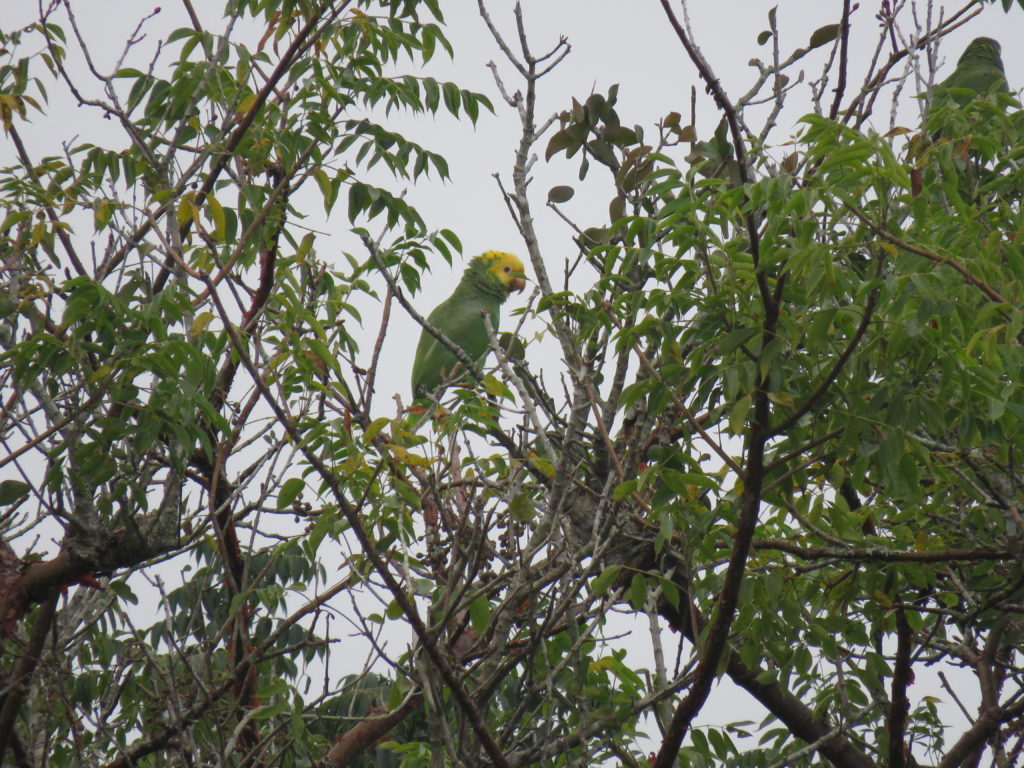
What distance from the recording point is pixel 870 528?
272 centimetres

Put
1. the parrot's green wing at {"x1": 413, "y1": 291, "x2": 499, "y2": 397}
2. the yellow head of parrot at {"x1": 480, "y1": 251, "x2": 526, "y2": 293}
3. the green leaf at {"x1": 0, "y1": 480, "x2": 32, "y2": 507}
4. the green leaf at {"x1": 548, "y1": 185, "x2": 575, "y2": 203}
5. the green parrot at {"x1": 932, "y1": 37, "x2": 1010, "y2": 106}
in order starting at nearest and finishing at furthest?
the green leaf at {"x1": 0, "y1": 480, "x2": 32, "y2": 507} → the green leaf at {"x1": 548, "y1": 185, "x2": 575, "y2": 203} → the green parrot at {"x1": 932, "y1": 37, "x2": 1010, "y2": 106} → the parrot's green wing at {"x1": 413, "y1": 291, "x2": 499, "y2": 397} → the yellow head of parrot at {"x1": 480, "y1": 251, "x2": 526, "y2": 293}

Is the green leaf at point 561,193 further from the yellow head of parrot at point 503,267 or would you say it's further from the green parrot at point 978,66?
the green parrot at point 978,66

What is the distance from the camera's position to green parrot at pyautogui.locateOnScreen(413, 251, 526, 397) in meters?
6.39

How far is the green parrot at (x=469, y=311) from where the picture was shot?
639 centimetres

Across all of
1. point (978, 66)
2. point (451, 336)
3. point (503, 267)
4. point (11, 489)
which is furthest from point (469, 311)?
point (11, 489)

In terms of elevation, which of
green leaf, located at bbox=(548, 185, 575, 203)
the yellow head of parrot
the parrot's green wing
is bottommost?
green leaf, located at bbox=(548, 185, 575, 203)

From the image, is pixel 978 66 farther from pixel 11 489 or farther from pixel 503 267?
pixel 11 489

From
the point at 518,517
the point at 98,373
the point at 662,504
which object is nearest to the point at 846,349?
the point at 662,504

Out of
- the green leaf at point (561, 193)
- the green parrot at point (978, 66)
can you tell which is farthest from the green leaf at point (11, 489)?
the green parrot at point (978, 66)

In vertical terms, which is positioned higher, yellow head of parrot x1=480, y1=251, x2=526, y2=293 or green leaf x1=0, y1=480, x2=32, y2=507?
yellow head of parrot x1=480, y1=251, x2=526, y2=293

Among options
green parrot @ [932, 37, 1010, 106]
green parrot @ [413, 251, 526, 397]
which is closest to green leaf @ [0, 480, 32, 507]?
green parrot @ [413, 251, 526, 397]

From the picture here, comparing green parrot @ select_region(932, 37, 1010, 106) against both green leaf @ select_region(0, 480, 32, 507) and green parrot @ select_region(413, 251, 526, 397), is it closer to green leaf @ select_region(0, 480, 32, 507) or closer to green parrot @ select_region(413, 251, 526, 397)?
green parrot @ select_region(413, 251, 526, 397)

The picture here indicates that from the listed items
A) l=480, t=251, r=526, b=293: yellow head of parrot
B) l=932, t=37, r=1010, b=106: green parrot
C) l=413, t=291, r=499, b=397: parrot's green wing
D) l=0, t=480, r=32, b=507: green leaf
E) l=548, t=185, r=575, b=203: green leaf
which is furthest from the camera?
l=480, t=251, r=526, b=293: yellow head of parrot

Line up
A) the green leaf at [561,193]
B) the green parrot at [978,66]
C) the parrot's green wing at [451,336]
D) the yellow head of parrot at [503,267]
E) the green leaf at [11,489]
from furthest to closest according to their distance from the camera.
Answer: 1. the yellow head of parrot at [503,267]
2. the parrot's green wing at [451,336]
3. the green parrot at [978,66]
4. the green leaf at [561,193]
5. the green leaf at [11,489]
